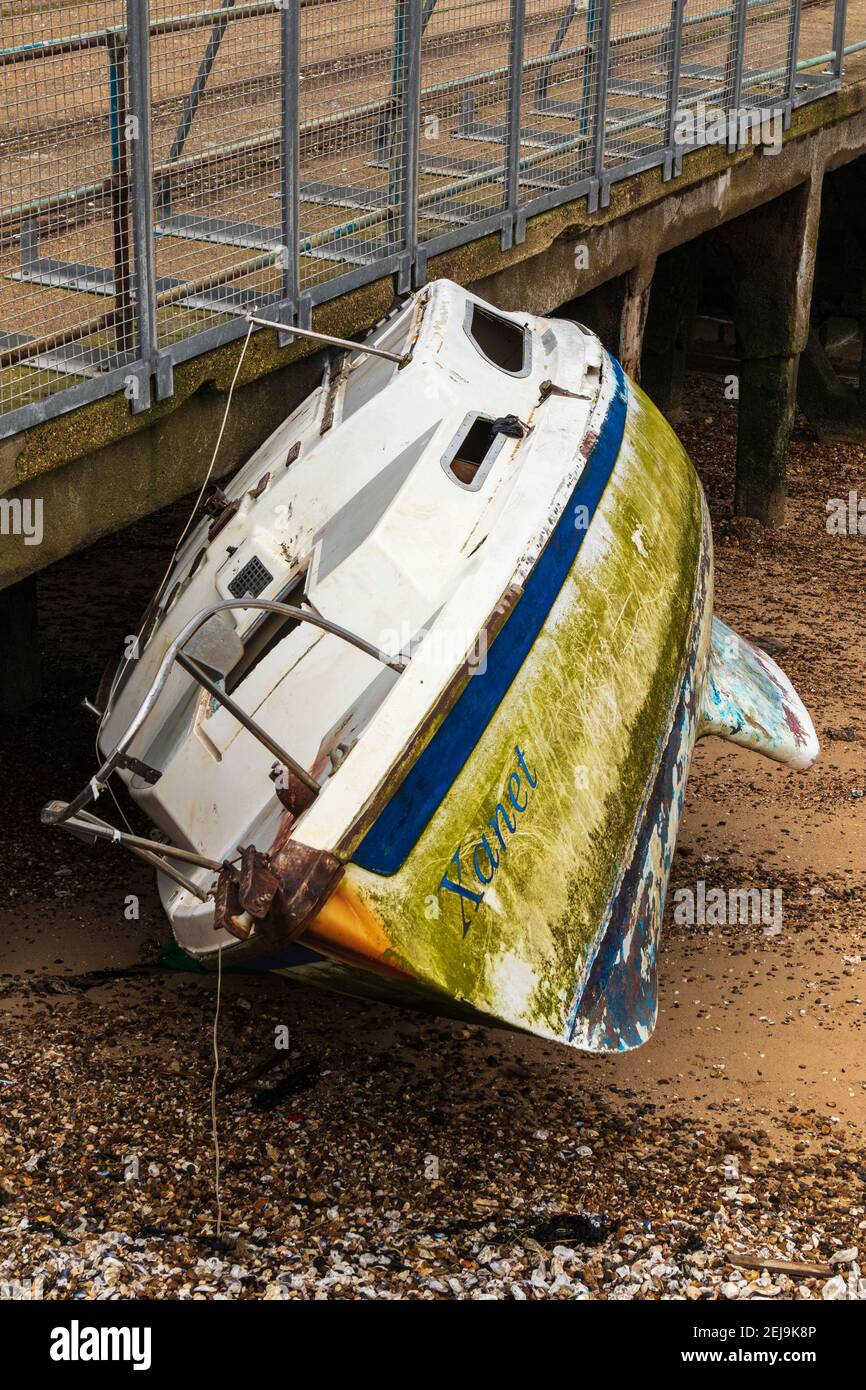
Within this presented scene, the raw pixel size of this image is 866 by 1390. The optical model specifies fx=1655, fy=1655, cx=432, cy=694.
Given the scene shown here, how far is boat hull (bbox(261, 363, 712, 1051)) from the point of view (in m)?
4.59

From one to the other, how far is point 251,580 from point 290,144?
161cm

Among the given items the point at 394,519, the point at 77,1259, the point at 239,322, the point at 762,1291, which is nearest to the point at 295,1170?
the point at 77,1259

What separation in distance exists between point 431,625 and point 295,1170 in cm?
182

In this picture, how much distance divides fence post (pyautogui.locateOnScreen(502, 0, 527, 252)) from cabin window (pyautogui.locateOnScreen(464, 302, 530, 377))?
964 mm

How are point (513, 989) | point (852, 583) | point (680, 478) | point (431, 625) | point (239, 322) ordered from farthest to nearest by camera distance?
point (852, 583) → point (680, 478) → point (239, 322) → point (431, 625) → point (513, 989)

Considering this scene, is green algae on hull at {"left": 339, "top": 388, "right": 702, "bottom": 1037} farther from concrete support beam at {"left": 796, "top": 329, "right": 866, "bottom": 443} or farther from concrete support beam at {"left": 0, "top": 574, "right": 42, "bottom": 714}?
concrete support beam at {"left": 796, "top": 329, "right": 866, "bottom": 443}

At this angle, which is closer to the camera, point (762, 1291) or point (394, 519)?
point (762, 1291)

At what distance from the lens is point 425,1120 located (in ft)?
18.5

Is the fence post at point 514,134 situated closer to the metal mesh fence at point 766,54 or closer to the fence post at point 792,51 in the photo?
the metal mesh fence at point 766,54

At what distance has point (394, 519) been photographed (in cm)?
554

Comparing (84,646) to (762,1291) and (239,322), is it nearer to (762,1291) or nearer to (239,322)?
(239,322)

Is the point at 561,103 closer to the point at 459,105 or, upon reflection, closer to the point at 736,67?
the point at 459,105

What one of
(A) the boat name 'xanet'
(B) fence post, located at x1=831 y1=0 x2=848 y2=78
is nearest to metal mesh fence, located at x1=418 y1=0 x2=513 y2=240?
(A) the boat name 'xanet'

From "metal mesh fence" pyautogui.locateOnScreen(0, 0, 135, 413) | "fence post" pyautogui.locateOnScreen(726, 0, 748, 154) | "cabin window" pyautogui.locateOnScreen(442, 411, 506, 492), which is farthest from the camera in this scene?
"fence post" pyautogui.locateOnScreen(726, 0, 748, 154)
